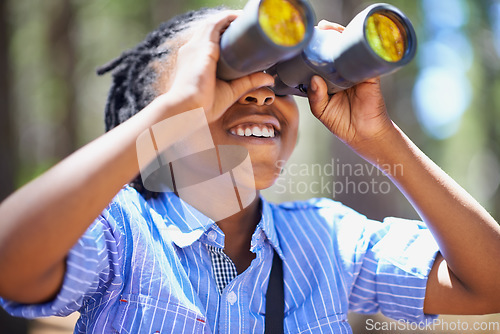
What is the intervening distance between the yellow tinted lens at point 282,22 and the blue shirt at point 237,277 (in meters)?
0.66

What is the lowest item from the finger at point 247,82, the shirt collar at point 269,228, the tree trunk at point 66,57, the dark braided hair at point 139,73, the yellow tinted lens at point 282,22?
the shirt collar at point 269,228

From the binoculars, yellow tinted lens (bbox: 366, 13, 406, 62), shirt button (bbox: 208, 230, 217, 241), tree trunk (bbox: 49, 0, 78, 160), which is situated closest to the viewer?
the binoculars

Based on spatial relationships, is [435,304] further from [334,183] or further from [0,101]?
[0,101]

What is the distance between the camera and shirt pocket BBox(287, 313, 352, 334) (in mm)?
1444

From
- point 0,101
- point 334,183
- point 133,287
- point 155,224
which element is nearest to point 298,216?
point 155,224

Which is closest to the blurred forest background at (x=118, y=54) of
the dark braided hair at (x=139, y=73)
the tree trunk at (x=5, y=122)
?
the tree trunk at (x=5, y=122)

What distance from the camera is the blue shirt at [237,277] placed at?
1.28 meters

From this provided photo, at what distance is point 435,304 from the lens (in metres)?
1.57

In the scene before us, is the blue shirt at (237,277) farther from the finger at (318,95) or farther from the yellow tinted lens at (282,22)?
the yellow tinted lens at (282,22)

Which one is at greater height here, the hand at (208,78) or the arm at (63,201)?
the hand at (208,78)

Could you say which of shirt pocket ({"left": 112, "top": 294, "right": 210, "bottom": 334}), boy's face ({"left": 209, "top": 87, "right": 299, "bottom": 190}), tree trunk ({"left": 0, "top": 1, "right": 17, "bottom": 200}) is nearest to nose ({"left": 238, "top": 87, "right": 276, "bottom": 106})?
boy's face ({"left": 209, "top": 87, "right": 299, "bottom": 190})

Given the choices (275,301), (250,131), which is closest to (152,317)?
(275,301)

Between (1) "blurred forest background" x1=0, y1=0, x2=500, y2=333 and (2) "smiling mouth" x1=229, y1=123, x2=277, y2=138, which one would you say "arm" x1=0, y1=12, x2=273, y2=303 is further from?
(1) "blurred forest background" x1=0, y1=0, x2=500, y2=333

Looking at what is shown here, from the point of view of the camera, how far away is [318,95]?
1.47 metres
